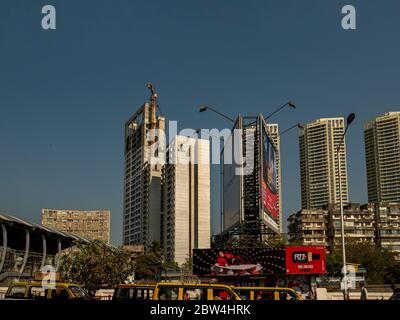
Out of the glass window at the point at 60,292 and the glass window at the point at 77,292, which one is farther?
the glass window at the point at 77,292

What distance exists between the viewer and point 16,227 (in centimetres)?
6316

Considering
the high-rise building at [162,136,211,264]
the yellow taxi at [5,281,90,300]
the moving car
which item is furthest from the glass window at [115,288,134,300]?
the high-rise building at [162,136,211,264]

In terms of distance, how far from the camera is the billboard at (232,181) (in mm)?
49344

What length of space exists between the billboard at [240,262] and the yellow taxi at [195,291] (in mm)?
26772

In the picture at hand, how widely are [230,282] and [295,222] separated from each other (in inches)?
4632

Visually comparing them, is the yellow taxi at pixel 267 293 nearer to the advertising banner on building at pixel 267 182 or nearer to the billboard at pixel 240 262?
the billboard at pixel 240 262

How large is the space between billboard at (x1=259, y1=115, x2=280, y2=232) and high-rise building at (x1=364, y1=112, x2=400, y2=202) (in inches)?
5934

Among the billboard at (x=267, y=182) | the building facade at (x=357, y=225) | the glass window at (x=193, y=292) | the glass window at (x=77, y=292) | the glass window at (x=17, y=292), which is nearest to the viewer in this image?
the glass window at (x=193, y=292)

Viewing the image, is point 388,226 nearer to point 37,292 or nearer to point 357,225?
point 357,225

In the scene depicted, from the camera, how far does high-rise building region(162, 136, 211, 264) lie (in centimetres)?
16900

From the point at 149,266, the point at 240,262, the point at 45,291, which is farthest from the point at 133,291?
the point at 149,266

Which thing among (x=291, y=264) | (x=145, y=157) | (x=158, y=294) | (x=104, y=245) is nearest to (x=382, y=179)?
(x=145, y=157)

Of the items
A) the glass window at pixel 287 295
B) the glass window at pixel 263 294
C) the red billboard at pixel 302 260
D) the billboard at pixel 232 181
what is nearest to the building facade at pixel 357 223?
the billboard at pixel 232 181
